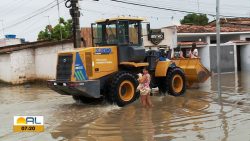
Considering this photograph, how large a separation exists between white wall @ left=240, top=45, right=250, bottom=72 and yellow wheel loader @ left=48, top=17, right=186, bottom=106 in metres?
19.2

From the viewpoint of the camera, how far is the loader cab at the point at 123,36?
16438mm

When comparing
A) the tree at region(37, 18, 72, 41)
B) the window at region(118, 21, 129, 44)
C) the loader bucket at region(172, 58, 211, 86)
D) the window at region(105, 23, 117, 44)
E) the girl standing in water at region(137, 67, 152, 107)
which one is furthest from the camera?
the tree at region(37, 18, 72, 41)

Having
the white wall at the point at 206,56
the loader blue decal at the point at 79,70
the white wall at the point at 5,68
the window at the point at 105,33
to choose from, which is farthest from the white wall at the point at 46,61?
the loader blue decal at the point at 79,70

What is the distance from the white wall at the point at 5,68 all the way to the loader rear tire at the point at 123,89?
16528 millimetres

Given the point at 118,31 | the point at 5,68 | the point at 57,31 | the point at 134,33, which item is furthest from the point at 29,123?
the point at 57,31

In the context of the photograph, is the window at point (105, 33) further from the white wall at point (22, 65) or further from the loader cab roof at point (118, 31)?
the white wall at point (22, 65)

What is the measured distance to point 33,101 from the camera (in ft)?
63.0

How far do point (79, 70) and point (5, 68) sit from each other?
17369 millimetres

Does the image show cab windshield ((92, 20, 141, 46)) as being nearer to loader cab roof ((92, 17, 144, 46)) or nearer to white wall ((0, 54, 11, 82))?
loader cab roof ((92, 17, 144, 46))

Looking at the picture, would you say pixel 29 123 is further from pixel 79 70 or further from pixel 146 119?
pixel 79 70

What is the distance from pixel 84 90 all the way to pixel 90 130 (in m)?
3.75

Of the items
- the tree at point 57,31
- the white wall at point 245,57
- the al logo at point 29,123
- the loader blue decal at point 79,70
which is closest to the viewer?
the al logo at point 29,123

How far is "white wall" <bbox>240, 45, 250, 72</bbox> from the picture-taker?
35344 mm

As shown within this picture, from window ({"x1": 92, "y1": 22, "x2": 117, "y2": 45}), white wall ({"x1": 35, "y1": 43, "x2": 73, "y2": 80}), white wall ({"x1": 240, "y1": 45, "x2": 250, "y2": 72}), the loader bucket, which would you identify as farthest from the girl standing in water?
white wall ({"x1": 240, "y1": 45, "x2": 250, "y2": 72})
